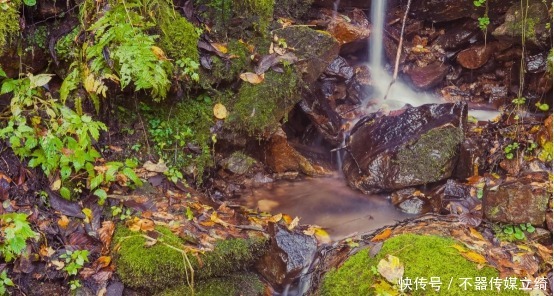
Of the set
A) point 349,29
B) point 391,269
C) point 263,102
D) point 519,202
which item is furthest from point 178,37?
point 519,202

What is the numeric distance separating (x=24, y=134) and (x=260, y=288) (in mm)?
2554

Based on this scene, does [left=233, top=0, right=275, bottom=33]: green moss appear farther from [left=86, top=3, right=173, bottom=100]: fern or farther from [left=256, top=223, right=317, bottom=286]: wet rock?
[left=256, top=223, right=317, bottom=286]: wet rock

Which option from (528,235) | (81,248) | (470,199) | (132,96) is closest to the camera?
(81,248)

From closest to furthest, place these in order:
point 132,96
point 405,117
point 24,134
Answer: point 24,134
point 132,96
point 405,117

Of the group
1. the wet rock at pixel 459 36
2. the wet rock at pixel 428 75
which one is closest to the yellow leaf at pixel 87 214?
the wet rock at pixel 428 75

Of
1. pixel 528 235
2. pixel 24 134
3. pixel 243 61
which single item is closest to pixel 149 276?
pixel 24 134

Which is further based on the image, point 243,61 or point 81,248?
point 243,61

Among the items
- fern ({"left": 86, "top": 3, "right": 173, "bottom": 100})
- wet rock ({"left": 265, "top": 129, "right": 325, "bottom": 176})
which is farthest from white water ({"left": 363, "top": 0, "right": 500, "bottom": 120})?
fern ({"left": 86, "top": 3, "right": 173, "bottom": 100})

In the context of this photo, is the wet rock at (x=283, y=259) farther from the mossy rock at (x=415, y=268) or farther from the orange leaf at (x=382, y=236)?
the orange leaf at (x=382, y=236)

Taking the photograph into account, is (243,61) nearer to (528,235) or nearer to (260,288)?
(260,288)

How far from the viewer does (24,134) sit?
12.3ft

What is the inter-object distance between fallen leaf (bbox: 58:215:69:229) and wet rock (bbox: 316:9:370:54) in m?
5.28

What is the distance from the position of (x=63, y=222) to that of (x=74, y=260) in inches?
16.3

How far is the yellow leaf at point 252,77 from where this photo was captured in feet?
17.2
